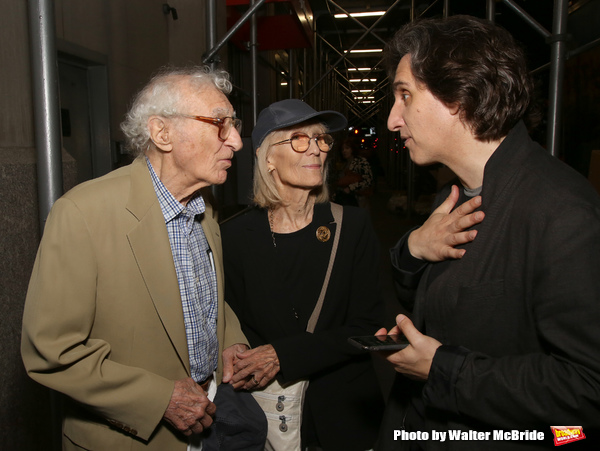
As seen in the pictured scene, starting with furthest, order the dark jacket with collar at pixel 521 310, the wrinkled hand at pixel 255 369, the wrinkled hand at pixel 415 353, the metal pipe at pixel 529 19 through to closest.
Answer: the metal pipe at pixel 529 19, the wrinkled hand at pixel 255 369, the wrinkled hand at pixel 415 353, the dark jacket with collar at pixel 521 310

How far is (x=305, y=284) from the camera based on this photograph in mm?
2242

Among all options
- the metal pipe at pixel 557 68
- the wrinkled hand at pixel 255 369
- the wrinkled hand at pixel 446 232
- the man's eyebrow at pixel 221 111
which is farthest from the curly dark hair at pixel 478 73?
the metal pipe at pixel 557 68

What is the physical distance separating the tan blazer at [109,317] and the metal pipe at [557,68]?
240 cm

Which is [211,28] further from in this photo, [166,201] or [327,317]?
[327,317]

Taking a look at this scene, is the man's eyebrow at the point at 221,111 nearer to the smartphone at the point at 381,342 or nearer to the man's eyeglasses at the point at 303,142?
the man's eyeglasses at the point at 303,142

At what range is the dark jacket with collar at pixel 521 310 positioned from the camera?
3.64 ft

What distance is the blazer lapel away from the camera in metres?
A: 1.63

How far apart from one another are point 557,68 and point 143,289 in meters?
2.68

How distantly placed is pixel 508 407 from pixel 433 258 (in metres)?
0.54

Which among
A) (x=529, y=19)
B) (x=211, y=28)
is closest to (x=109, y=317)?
(x=211, y=28)

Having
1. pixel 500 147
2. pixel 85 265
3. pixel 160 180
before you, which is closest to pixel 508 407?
pixel 500 147

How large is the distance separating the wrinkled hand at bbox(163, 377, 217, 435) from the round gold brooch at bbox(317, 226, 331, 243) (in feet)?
3.06

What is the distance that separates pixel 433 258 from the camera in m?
1.60

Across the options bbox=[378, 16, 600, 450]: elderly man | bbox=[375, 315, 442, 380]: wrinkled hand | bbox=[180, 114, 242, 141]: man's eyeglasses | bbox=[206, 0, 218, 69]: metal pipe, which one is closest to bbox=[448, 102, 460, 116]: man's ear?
bbox=[378, 16, 600, 450]: elderly man
